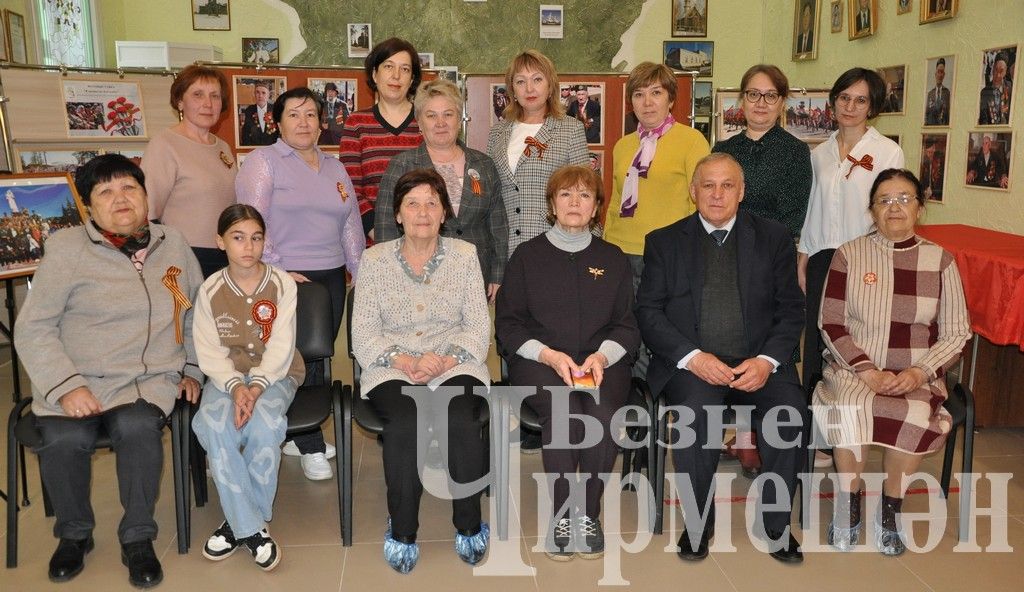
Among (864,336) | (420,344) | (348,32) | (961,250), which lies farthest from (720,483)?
(348,32)

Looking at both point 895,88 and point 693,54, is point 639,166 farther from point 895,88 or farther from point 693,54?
point 693,54

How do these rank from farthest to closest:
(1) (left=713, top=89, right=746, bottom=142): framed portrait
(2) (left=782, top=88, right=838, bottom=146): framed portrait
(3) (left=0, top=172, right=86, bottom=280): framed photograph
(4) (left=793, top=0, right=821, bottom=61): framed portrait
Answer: (4) (left=793, top=0, right=821, bottom=61): framed portrait, (2) (left=782, top=88, right=838, bottom=146): framed portrait, (1) (left=713, top=89, right=746, bottom=142): framed portrait, (3) (left=0, top=172, right=86, bottom=280): framed photograph

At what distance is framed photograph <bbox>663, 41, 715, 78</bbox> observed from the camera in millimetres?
7863

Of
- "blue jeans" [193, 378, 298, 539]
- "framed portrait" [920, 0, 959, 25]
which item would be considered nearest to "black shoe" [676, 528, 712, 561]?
"blue jeans" [193, 378, 298, 539]

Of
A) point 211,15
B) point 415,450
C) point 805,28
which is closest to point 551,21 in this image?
point 805,28

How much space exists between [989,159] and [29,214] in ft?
16.6

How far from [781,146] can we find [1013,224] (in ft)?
6.51

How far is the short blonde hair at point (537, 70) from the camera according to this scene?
3.20 meters

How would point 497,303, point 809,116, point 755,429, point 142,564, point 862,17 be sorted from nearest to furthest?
point 142,564
point 755,429
point 497,303
point 809,116
point 862,17

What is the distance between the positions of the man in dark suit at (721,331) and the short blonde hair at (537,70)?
2.46ft

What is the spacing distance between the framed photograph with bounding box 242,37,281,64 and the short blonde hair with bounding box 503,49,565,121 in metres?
5.06

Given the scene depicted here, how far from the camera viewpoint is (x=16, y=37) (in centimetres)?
539

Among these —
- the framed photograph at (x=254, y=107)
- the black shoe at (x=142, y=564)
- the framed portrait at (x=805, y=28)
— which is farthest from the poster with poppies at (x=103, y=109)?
the framed portrait at (x=805, y=28)

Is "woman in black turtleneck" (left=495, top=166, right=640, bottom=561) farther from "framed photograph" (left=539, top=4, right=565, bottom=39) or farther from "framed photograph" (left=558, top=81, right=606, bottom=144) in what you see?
"framed photograph" (left=539, top=4, right=565, bottom=39)
